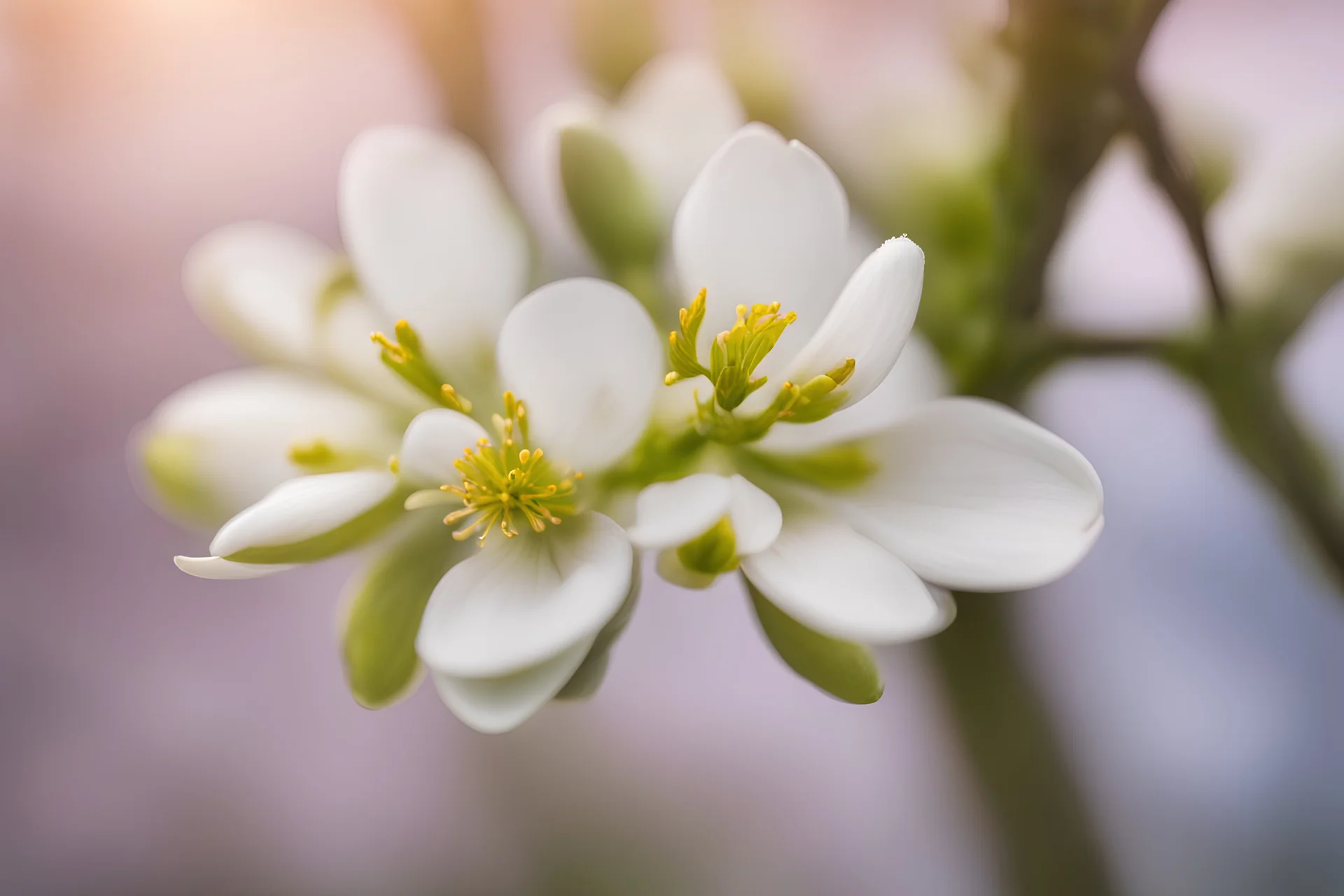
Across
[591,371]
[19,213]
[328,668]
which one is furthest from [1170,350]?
[19,213]

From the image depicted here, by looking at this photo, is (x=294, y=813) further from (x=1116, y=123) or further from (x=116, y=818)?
(x=1116, y=123)

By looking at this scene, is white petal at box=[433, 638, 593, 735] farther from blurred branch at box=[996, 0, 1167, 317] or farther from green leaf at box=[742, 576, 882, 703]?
blurred branch at box=[996, 0, 1167, 317]

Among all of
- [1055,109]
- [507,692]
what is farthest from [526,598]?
[1055,109]

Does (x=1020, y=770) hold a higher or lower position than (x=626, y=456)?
lower

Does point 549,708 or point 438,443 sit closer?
point 438,443

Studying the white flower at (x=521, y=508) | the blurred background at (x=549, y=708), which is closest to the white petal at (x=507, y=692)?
the white flower at (x=521, y=508)

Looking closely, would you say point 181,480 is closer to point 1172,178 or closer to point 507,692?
point 507,692
